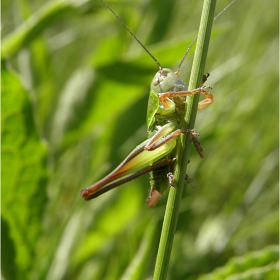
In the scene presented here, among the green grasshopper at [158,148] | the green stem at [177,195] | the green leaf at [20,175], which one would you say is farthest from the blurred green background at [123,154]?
the green stem at [177,195]

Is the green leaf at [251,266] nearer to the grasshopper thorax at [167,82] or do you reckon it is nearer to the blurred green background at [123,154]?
the blurred green background at [123,154]

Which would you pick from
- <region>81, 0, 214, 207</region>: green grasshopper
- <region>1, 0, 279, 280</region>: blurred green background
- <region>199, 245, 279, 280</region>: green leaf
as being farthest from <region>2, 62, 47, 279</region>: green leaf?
<region>199, 245, 279, 280</region>: green leaf

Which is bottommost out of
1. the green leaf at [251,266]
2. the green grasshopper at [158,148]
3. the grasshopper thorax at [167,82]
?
the green leaf at [251,266]

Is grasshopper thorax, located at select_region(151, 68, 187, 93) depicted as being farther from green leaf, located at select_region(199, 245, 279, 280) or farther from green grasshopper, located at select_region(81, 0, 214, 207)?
green leaf, located at select_region(199, 245, 279, 280)

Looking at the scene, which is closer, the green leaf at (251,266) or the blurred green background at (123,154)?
the green leaf at (251,266)

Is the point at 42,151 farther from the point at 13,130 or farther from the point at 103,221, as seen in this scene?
the point at 103,221

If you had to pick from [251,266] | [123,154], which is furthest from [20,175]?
[251,266]

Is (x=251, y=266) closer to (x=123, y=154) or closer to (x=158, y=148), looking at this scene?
(x=158, y=148)
